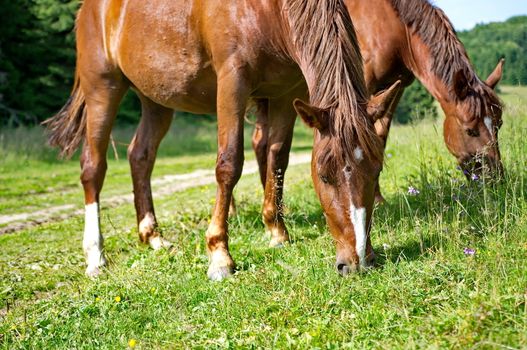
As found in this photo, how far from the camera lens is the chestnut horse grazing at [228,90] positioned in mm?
3838

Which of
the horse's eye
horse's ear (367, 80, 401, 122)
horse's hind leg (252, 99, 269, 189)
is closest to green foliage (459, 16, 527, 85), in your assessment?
the horse's eye

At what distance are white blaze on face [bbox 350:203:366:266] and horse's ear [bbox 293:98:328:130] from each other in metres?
0.56

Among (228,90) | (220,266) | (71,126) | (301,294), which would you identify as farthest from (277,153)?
(71,126)

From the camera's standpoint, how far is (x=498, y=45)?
847 cm

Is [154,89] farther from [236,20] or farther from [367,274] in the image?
[367,274]

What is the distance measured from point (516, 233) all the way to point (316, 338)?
167 cm

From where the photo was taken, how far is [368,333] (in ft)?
10.3

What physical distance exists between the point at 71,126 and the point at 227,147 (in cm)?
290

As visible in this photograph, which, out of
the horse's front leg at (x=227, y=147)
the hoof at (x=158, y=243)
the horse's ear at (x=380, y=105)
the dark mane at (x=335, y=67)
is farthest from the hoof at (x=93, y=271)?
the horse's ear at (x=380, y=105)

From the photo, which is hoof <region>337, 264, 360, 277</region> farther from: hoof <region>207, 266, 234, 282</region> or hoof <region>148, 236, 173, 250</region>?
hoof <region>148, 236, 173, 250</region>

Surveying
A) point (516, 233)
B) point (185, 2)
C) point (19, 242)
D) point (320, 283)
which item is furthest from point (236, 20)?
point (19, 242)

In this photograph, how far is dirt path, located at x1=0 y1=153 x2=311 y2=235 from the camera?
877cm

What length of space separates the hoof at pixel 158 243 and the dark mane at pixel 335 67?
8.05 feet

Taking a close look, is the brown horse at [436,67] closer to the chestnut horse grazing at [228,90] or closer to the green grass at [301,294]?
the green grass at [301,294]
